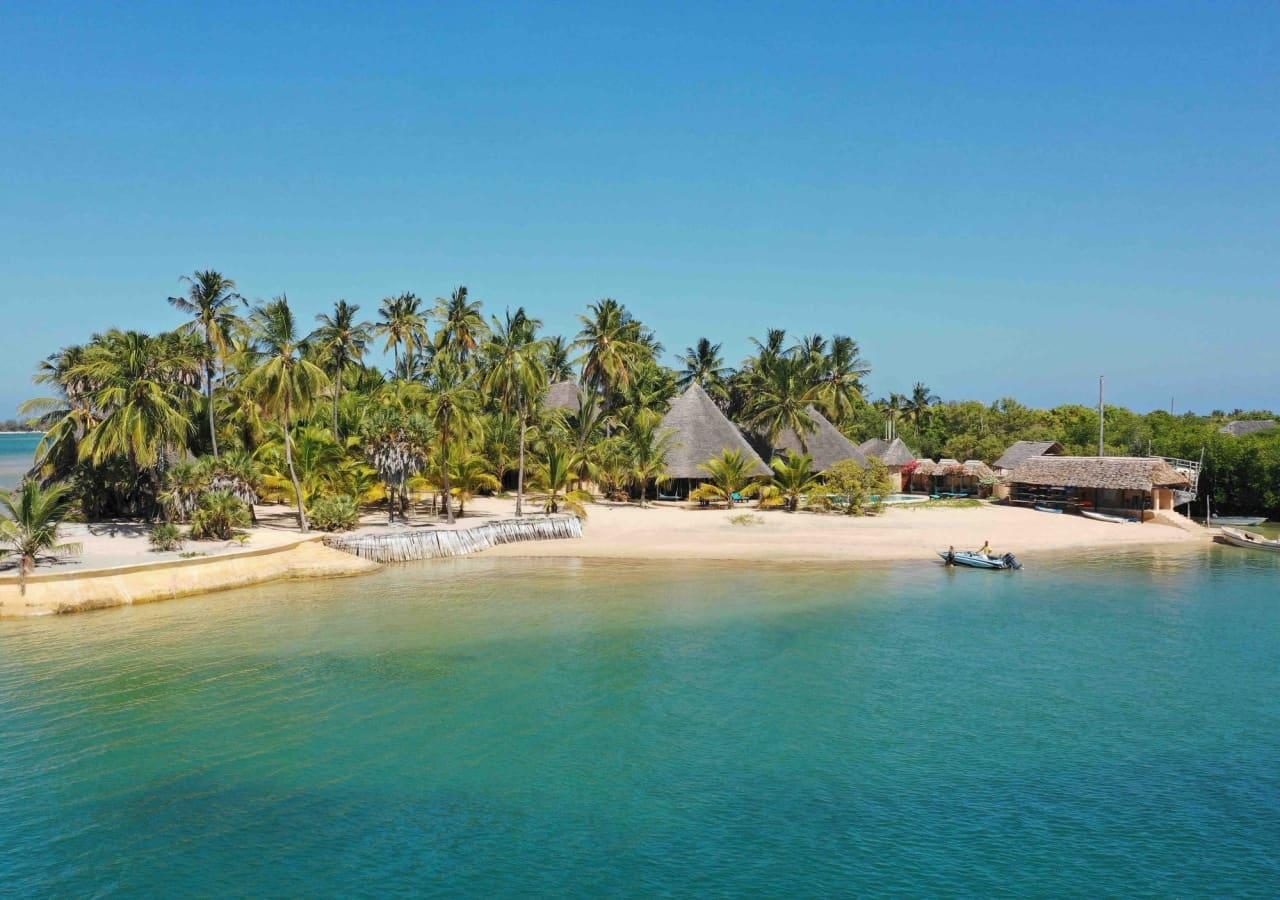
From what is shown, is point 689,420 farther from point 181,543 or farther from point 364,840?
point 364,840

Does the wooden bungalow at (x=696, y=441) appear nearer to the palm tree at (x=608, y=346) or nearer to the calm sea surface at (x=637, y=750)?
the palm tree at (x=608, y=346)

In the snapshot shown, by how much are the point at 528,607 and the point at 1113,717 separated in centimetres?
1650

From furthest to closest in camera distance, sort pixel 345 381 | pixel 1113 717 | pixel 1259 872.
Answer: pixel 345 381, pixel 1113 717, pixel 1259 872

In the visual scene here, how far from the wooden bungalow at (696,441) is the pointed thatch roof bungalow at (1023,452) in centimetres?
2163

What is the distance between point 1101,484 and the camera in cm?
5091

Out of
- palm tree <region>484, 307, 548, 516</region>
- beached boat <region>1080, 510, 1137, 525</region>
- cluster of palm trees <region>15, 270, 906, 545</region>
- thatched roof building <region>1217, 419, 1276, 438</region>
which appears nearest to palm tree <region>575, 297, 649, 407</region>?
cluster of palm trees <region>15, 270, 906, 545</region>

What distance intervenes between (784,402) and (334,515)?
96.8ft

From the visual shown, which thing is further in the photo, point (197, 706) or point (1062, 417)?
point (1062, 417)

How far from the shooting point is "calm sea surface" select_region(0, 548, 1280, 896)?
485 inches

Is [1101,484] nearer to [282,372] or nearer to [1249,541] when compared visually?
[1249,541]

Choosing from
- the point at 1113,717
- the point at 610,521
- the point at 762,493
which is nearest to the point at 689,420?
the point at 762,493

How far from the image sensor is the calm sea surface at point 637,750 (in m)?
12.3

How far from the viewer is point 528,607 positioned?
27.6 metres

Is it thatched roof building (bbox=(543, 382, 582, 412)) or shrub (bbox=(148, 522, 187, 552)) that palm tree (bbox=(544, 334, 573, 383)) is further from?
shrub (bbox=(148, 522, 187, 552))
